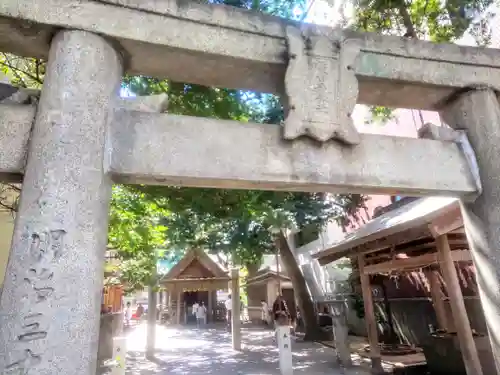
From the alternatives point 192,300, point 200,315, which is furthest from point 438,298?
point 192,300

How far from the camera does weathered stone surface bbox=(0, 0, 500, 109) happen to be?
2262 millimetres

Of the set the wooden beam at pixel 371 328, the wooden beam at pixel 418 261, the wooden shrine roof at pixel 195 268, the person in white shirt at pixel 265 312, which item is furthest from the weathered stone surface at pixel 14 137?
the person in white shirt at pixel 265 312

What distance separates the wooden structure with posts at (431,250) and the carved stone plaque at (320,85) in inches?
106

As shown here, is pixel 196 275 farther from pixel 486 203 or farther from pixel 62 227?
pixel 62 227

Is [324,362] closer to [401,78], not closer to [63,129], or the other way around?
[401,78]

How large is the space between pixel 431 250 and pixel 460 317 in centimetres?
227

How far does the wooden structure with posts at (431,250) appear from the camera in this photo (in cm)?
519

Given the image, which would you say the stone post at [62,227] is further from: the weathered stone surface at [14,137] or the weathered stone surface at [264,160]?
the weathered stone surface at [264,160]

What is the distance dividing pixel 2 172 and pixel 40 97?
1.57 ft

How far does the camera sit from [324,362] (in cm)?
922

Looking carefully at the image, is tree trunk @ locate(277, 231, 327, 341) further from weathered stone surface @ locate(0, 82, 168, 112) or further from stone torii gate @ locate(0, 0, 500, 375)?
weathered stone surface @ locate(0, 82, 168, 112)

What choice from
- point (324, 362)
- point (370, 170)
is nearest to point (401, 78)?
point (370, 170)

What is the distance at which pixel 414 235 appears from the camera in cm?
609

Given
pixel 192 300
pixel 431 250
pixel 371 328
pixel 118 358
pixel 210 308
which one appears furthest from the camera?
pixel 192 300
